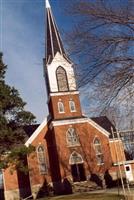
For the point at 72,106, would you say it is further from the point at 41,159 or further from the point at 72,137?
the point at 41,159

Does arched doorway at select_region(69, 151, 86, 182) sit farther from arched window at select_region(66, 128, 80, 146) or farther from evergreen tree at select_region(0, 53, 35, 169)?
evergreen tree at select_region(0, 53, 35, 169)

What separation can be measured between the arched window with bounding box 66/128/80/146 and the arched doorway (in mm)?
1078

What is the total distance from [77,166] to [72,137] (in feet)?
10.5

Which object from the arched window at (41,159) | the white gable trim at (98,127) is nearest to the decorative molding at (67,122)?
the white gable trim at (98,127)

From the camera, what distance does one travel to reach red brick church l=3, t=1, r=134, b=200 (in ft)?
134

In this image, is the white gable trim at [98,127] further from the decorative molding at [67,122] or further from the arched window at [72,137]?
the arched window at [72,137]

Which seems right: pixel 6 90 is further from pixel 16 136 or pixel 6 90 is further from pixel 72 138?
pixel 72 138

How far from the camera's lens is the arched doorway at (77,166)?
135 feet

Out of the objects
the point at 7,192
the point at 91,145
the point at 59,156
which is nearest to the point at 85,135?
the point at 91,145

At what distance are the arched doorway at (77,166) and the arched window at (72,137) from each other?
1078mm

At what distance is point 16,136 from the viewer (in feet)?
94.5

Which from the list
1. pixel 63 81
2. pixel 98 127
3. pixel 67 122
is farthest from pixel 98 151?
pixel 63 81

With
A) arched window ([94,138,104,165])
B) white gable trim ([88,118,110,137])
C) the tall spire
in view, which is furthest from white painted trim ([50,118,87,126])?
the tall spire

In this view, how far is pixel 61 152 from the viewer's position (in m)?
40.9
